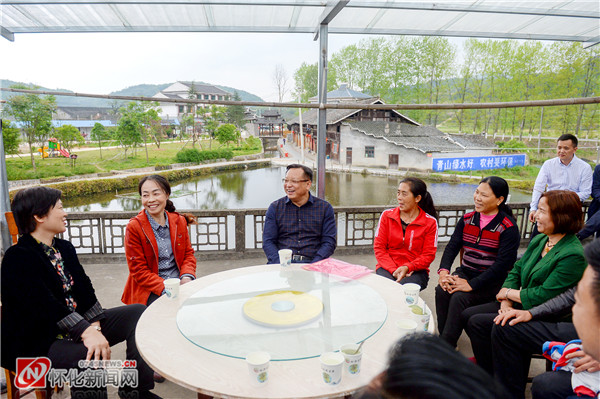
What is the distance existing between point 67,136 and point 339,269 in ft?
75.4

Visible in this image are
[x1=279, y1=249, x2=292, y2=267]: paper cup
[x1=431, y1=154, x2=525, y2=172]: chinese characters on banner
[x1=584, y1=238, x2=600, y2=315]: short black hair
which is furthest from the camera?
[x1=431, y1=154, x2=525, y2=172]: chinese characters on banner

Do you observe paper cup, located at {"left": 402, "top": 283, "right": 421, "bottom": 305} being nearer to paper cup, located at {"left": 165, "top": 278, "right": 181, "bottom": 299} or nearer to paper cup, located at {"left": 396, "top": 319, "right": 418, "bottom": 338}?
paper cup, located at {"left": 396, "top": 319, "right": 418, "bottom": 338}

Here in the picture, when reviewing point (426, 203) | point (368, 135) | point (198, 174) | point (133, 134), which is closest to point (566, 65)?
point (368, 135)

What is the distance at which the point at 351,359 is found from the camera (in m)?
1.14

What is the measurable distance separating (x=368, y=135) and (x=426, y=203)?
1432 cm

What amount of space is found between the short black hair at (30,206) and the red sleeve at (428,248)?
2.13 metres

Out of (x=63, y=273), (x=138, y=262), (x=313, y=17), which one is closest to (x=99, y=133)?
(x=313, y=17)

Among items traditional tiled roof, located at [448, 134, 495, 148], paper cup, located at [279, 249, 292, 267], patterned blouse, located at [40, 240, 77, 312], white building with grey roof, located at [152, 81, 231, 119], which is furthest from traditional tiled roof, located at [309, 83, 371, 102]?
white building with grey roof, located at [152, 81, 231, 119]

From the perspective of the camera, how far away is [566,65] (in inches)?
661

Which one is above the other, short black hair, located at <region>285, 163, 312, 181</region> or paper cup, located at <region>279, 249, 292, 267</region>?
short black hair, located at <region>285, 163, 312, 181</region>

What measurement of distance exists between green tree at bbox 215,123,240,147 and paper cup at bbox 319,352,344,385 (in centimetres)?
2873

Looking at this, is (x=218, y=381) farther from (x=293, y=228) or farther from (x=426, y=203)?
(x=426, y=203)

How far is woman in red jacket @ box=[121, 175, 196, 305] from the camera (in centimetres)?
210

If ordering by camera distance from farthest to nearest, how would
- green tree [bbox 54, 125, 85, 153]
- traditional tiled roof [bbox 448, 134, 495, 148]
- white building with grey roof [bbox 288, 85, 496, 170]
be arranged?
green tree [bbox 54, 125, 85, 153] < white building with grey roof [bbox 288, 85, 496, 170] < traditional tiled roof [bbox 448, 134, 495, 148]
